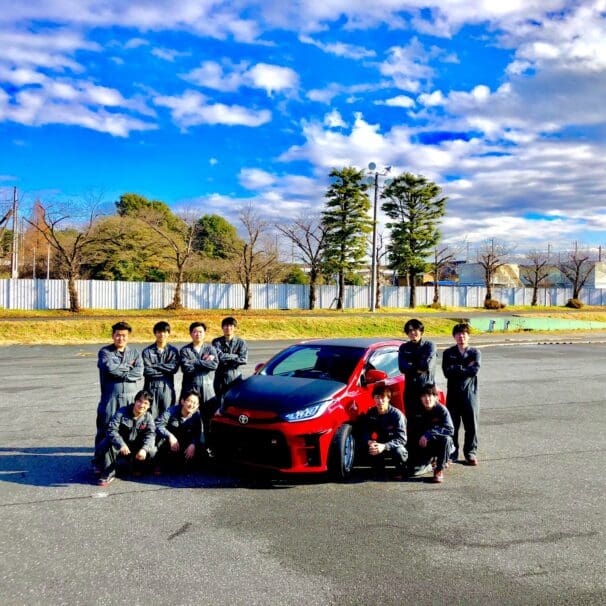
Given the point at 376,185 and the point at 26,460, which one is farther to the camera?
the point at 376,185

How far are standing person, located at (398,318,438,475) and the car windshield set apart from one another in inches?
23.3

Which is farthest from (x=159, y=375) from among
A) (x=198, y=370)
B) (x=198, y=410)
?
(x=198, y=410)

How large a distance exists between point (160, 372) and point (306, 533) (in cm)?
283

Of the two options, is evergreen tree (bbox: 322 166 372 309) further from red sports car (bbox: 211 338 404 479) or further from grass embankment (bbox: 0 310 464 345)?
red sports car (bbox: 211 338 404 479)

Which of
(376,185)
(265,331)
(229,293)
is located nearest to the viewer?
(265,331)

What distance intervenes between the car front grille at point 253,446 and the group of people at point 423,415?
96cm

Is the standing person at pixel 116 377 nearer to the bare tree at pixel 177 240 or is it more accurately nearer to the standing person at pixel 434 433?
the standing person at pixel 434 433

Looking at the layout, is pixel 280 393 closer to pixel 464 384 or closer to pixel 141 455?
pixel 141 455

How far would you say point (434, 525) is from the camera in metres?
5.04

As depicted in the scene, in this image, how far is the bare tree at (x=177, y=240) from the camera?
3938 cm

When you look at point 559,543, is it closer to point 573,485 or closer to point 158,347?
point 573,485

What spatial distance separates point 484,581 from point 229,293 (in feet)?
134

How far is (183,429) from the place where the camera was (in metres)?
6.56

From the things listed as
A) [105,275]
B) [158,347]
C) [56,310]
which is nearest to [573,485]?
[158,347]
